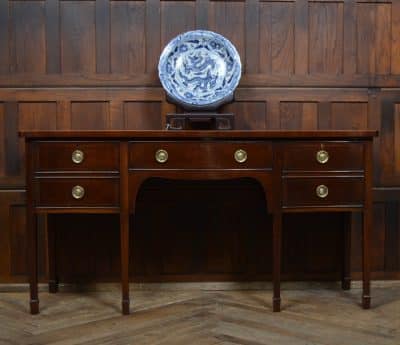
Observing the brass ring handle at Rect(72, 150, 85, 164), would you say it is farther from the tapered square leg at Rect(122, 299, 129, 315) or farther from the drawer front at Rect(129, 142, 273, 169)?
the tapered square leg at Rect(122, 299, 129, 315)

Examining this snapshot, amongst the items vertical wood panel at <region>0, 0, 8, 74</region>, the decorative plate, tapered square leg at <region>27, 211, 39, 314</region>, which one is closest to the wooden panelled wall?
vertical wood panel at <region>0, 0, 8, 74</region>

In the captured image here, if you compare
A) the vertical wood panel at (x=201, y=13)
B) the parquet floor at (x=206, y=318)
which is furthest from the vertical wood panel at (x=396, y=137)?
A: the vertical wood panel at (x=201, y=13)

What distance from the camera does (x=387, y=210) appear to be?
230cm

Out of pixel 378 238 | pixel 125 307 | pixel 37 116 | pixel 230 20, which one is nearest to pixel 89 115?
pixel 37 116

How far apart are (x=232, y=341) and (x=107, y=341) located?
0.38 m

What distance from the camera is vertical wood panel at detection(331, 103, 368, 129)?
228cm

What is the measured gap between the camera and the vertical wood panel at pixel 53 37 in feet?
7.27

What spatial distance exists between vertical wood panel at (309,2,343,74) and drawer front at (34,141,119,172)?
952 mm

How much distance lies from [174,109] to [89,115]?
352mm

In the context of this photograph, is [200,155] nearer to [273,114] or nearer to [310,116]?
[273,114]

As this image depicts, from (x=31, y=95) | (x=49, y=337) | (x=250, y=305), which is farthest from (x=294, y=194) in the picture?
(x=31, y=95)

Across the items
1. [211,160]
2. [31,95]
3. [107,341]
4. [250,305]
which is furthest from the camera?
[31,95]

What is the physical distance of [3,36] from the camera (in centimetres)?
222

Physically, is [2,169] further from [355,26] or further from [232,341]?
[355,26]
